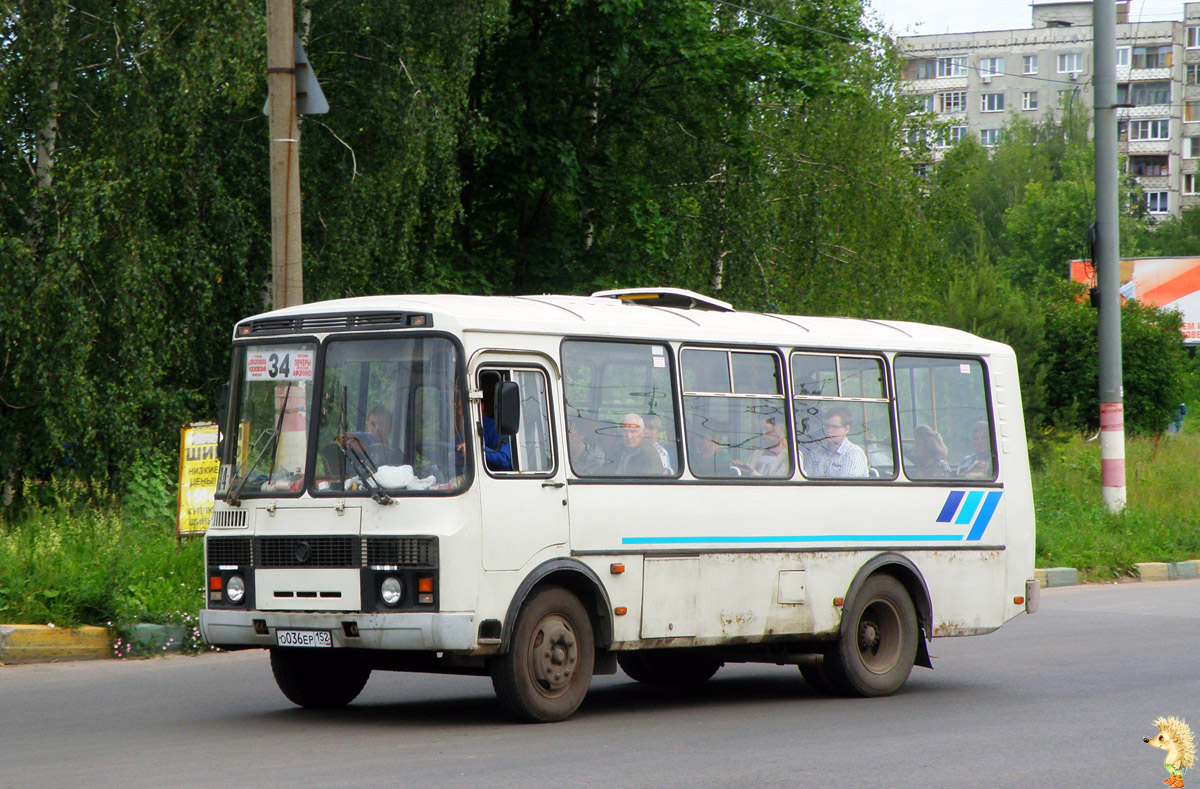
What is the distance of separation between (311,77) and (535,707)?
23.2ft

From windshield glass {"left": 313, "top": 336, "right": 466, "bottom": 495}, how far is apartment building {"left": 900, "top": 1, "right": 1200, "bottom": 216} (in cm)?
9226

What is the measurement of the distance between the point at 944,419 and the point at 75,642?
277 inches

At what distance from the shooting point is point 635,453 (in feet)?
32.7

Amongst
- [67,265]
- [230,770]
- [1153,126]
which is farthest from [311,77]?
[1153,126]

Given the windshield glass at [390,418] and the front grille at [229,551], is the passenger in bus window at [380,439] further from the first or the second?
the front grille at [229,551]

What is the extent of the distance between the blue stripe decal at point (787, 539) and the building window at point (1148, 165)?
3858 inches

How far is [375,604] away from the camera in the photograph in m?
8.80

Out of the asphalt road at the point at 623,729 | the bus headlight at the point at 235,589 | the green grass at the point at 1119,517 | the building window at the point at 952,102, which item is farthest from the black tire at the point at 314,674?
the building window at the point at 952,102

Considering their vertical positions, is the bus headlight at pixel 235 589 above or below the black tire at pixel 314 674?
above

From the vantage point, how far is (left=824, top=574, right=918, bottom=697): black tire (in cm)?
1096

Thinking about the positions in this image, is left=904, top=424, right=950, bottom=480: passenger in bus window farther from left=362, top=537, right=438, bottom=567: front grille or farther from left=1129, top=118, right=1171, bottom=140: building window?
left=1129, top=118, right=1171, bottom=140: building window

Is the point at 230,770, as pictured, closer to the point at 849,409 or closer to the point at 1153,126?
the point at 849,409

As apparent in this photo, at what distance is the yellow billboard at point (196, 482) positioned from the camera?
14.1 metres

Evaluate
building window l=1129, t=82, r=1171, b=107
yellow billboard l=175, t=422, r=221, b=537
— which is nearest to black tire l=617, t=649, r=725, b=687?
yellow billboard l=175, t=422, r=221, b=537
